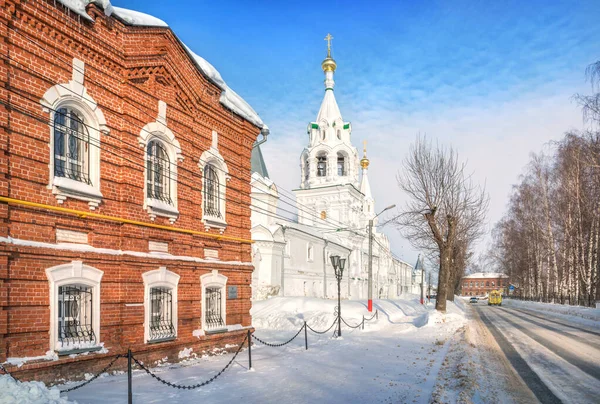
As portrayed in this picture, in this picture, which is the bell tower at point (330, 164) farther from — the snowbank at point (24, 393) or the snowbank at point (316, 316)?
the snowbank at point (24, 393)

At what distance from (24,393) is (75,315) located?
2.79m

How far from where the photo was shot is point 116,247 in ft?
33.0

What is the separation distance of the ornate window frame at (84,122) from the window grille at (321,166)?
48.2 m

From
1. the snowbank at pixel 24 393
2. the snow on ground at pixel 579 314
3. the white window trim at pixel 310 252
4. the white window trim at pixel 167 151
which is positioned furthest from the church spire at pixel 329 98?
the snowbank at pixel 24 393

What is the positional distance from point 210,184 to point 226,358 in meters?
4.81

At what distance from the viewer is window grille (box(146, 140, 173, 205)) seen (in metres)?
11.3

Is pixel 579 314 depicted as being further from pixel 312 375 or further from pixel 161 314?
pixel 161 314

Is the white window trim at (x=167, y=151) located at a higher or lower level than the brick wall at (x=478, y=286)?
higher

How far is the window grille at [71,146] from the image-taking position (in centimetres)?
902

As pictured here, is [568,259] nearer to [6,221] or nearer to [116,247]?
[116,247]

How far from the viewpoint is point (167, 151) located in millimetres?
11922

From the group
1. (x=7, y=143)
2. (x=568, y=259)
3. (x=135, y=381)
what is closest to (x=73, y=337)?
(x=135, y=381)

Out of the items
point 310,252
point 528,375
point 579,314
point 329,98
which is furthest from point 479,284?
point 528,375

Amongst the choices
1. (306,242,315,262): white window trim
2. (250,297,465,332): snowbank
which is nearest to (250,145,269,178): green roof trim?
(306,242,315,262): white window trim
